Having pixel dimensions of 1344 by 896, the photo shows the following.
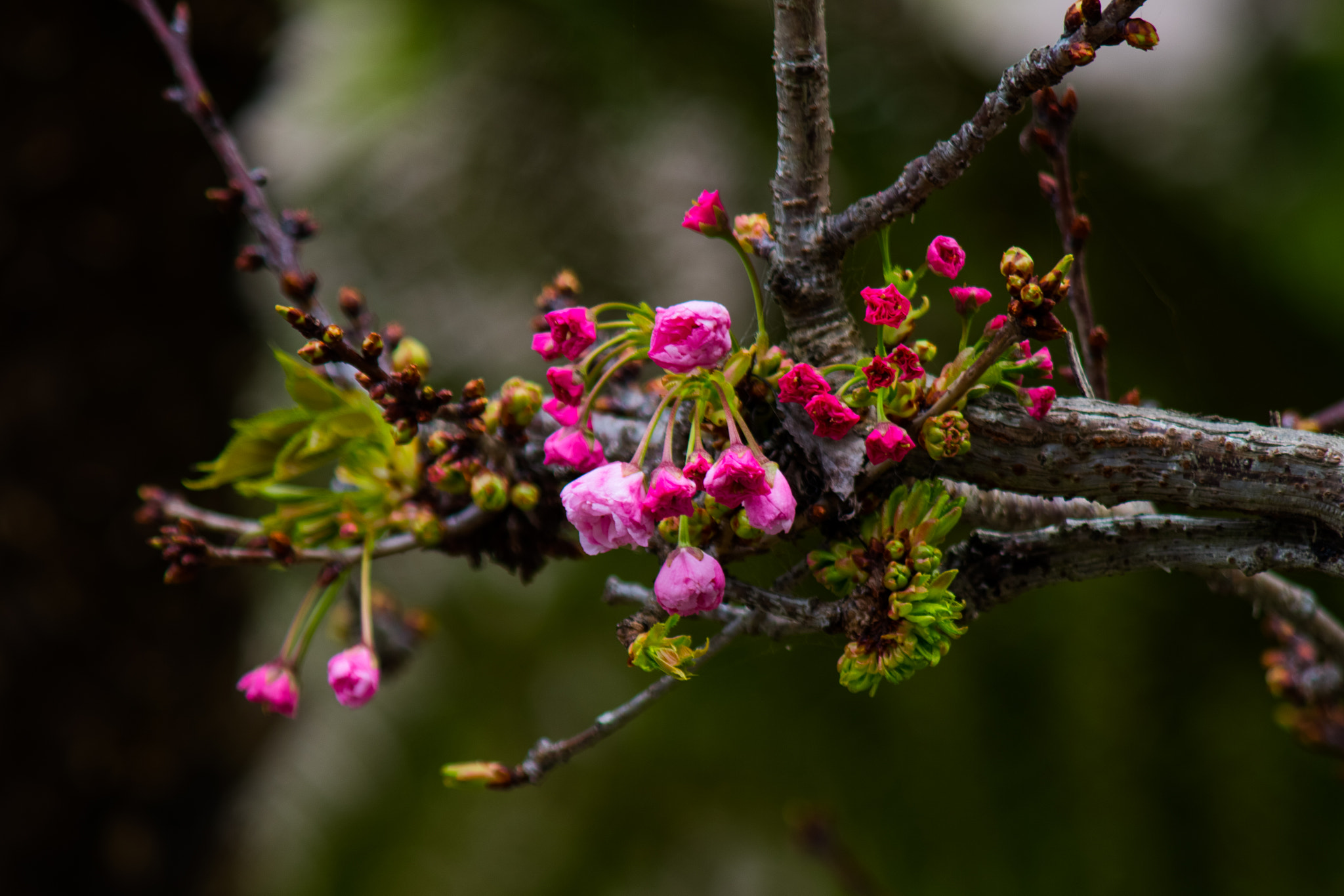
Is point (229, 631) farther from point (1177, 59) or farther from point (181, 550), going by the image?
point (1177, 59)

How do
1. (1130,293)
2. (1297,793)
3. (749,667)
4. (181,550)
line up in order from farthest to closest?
(749,667) → (1297,793) → (1130,293) → (181,550)

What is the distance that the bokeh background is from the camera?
35.7 inches

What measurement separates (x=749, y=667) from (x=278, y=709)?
0.67 metres

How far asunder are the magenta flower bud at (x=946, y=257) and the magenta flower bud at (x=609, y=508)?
12 cm

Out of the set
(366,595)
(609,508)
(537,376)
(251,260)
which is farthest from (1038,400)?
(537,376)

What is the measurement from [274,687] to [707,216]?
0.30 metres

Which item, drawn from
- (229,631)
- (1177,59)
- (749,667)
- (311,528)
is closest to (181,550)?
(311,528)

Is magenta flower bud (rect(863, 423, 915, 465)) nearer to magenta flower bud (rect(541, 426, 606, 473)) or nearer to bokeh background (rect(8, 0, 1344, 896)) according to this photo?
magenta flower bud (rect(541, 426, 606, 473))

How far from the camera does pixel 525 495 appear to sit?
1.23 ft

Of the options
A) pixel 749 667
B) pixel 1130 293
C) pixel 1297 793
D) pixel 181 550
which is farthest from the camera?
pixel 749 667

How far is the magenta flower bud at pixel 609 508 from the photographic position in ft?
0.86

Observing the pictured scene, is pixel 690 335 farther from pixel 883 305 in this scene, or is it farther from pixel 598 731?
pixel 598 731

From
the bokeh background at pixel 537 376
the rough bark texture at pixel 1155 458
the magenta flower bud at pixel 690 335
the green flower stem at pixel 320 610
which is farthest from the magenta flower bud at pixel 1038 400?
the bokeh background at pixel 537 376

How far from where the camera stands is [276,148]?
1073 millimetres
